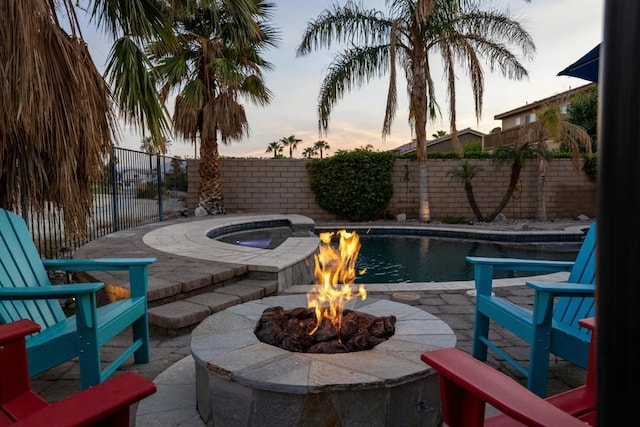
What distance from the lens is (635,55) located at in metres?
0.37

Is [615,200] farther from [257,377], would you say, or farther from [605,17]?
[257,377]

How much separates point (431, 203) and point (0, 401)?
39.7 feet

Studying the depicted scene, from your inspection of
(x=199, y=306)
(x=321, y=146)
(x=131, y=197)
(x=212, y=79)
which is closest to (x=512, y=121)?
(x=321, y=146)

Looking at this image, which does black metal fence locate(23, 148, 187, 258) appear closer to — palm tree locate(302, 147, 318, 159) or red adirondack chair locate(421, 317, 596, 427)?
red adirondack chair locate(421, 317, 596, 427)

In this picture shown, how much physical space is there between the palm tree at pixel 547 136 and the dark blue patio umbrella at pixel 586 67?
316 inches

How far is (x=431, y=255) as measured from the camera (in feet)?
25.8

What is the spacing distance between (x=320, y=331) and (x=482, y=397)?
1.37 m

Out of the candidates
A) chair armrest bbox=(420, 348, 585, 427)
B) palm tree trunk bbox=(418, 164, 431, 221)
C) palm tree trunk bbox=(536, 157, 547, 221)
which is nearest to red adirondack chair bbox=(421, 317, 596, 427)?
chair armrest bbox=(420, 348, 585, 427)

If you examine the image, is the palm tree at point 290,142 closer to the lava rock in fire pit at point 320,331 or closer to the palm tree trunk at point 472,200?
the palm tree trunk at point 472,200

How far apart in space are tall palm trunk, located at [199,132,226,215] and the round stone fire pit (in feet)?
31.6

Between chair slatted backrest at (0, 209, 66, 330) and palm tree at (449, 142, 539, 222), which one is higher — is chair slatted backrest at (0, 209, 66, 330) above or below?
below

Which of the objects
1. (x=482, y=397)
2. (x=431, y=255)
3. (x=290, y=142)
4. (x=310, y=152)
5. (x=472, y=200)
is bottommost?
(x=431, y=255)

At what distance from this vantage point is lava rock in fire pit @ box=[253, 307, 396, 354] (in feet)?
7.38

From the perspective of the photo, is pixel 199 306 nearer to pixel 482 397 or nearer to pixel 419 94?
pixel 482 397
